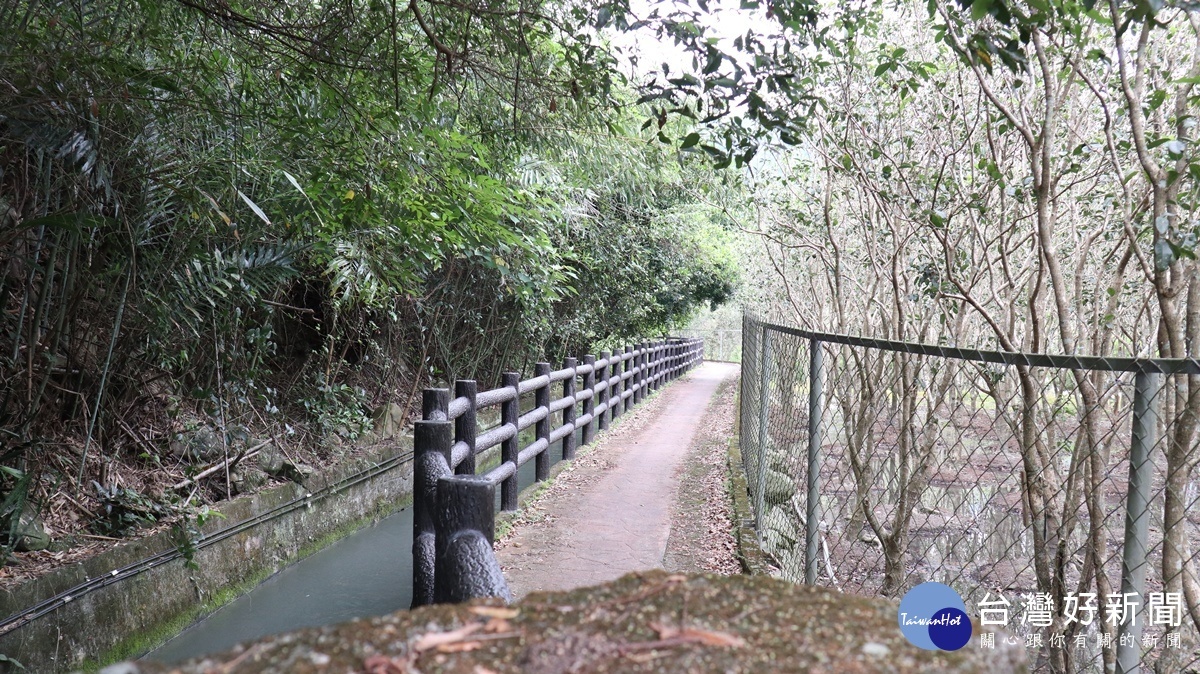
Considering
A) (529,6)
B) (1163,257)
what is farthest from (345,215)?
(1163,257)

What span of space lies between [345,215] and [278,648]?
394 centimetres

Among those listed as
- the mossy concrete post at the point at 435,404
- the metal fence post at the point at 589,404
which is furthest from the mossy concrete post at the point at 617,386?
the mossy concrete post at the point at 435,404

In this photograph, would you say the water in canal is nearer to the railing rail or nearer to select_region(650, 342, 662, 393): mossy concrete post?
the railing rail

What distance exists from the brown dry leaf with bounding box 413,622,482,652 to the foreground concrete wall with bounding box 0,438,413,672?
353 cm

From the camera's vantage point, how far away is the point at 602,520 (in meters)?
5.41

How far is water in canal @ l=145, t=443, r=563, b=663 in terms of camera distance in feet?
15.0

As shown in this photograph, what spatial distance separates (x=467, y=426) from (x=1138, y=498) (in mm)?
3533

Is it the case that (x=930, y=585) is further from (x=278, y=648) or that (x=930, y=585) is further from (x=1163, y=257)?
(x=1163, y=257)

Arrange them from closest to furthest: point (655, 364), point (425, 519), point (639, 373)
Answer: point (425, 519) < point (639, 373) < point (655, 364)

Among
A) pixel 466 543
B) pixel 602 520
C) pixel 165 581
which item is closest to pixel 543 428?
pixel 602 520

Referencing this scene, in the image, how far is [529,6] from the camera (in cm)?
420

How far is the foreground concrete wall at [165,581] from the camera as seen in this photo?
3.58 metres

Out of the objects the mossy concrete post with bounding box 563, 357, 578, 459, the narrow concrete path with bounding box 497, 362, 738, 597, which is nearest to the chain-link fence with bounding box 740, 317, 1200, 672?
the narrow concrete path with bounding box 497, 362, 738, 597

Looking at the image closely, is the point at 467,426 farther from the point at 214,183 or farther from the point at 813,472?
the point at 813,472
